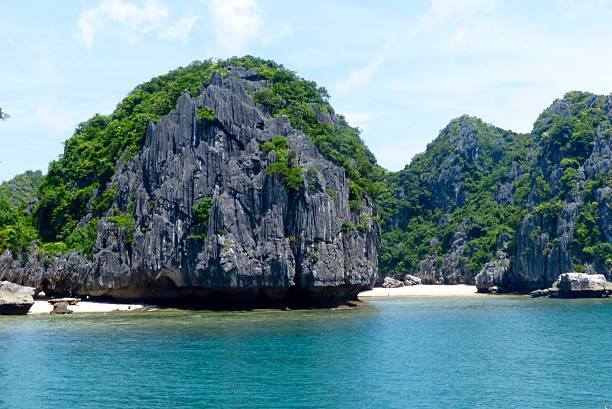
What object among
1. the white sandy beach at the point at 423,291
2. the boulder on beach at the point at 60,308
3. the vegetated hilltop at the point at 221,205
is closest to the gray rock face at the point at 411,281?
the white sandy beach at the point at 423,291

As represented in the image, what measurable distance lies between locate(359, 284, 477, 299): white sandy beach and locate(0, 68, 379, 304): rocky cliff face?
26889 millimetres

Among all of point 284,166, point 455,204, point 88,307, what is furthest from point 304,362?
point 455,204

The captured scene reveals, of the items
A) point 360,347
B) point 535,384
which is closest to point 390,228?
point 360,347

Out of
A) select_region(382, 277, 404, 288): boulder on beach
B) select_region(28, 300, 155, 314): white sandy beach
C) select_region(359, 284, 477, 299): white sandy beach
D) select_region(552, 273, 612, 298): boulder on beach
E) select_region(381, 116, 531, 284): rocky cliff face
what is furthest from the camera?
select_region(381, 116, 531, 284): rocky cliff face

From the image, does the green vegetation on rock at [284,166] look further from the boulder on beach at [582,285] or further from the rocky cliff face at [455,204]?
the rocky cliff face at [455,204]

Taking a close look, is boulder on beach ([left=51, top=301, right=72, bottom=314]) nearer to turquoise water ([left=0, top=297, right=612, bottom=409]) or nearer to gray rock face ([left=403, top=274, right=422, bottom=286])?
turquoise water ([left=0, top=297, right=612, bottom=409])

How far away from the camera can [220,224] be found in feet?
177

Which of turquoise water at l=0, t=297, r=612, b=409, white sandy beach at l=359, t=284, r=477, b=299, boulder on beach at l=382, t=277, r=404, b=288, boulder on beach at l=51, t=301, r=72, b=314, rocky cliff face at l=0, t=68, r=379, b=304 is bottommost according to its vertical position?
turquoise water at l=0, t=297, r=612, b=409

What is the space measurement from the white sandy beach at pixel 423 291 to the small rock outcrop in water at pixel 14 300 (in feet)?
134

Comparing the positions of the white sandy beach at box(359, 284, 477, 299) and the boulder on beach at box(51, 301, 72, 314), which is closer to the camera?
the boulder on beach at box(51, 301, 72, 314)

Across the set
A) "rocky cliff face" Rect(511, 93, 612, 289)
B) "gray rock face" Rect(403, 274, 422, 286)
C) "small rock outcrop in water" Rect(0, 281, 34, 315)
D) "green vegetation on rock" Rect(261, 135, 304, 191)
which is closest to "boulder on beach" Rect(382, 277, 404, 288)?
"gray rock face" Rect(403, 274, 422, 286)

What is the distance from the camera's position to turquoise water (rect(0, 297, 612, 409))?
24.4m

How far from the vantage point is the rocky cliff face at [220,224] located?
177 ft

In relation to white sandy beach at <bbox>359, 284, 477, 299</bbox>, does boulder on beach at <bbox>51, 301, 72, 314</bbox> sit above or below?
below
